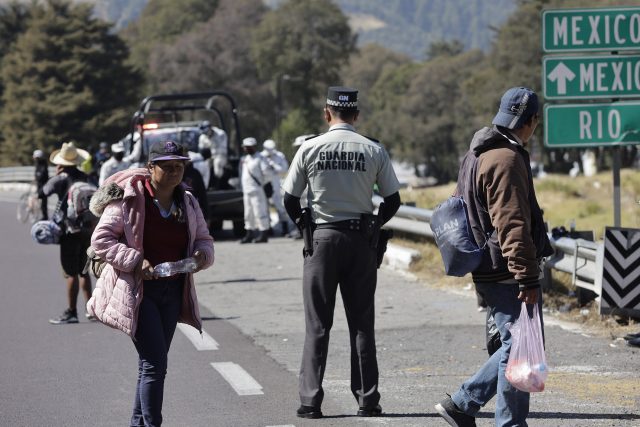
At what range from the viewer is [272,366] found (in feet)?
30.6

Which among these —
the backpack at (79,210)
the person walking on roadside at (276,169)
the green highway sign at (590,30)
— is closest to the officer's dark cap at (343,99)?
the backpack at (79,210)

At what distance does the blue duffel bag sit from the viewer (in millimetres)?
6051

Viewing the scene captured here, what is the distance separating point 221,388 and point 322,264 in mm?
1503

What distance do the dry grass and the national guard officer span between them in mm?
3479

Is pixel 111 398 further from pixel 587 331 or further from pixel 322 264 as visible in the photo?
pixel 587 331

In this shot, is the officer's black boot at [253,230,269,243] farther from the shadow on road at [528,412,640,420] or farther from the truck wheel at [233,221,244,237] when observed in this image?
the shadow on road at [528,412,640,420]

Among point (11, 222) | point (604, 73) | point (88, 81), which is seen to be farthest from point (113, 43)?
point (604, 73)

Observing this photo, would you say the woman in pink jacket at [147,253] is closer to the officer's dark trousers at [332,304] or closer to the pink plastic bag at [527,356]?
the officer's dark trousers at [332,304]

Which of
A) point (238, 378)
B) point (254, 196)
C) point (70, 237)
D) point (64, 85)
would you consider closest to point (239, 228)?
point (254, 196)

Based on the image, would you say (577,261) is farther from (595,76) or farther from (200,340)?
(200,340)

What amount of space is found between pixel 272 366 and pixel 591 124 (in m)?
4.30

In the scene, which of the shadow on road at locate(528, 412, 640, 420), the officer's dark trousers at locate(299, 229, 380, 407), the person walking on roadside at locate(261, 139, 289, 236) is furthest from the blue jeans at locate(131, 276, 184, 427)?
the person walking on roadside at locate(261, 139, 289, 236)

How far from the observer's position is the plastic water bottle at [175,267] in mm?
6391

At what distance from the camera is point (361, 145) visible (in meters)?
7.39
